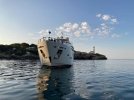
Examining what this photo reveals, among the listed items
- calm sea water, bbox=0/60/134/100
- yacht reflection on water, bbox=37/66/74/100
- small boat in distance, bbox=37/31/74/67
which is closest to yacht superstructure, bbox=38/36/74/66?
small boat in distance, bbox=37/31/74/67

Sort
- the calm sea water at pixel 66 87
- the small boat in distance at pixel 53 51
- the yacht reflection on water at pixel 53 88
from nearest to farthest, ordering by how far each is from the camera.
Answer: the calm sea water at pixel 66 87 → the yacht reflection on water at pixel 53 88 → the small boat in distance at pixel 53 51

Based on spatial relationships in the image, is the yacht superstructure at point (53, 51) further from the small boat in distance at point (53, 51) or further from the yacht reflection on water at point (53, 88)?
the yacht reflection on water at point (53, 88)

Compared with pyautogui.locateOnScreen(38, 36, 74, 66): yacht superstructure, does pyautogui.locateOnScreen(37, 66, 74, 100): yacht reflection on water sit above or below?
below

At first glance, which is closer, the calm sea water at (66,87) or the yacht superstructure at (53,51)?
the calm sea water at (66,87)

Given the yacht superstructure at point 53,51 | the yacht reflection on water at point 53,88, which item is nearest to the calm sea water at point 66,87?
the yacht reflection on water at point 53,88

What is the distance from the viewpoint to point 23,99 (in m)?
18.5

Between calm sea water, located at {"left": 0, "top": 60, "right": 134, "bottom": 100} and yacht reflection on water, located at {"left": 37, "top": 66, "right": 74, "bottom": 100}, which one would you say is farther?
yacht reflection on water, located at {"left": 37, "top": 66, "right": 74, "bottom": 100}

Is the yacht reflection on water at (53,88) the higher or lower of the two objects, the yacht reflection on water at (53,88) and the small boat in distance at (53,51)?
the lower

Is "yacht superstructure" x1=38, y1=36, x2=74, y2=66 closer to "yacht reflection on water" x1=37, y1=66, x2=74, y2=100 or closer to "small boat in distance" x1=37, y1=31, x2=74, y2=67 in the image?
"small boat in distance" x1=37, y1=31, x2=74, y2=67

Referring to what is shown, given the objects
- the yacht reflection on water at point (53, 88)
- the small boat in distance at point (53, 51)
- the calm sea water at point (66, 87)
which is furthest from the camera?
the small boat in distance at point (53, 51)

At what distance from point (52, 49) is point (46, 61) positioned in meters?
4.45

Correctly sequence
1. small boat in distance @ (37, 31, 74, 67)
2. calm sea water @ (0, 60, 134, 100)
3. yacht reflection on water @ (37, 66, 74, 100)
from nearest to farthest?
1. calm sea water @ (0, 60, 134, 100)
2. yacht reflection on water @ (37, 66, 74, 100)
3. small boat in distance @ (37, 31, 74, 67)

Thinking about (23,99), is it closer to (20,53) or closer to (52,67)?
(52,67)

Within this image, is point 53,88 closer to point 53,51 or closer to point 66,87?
point 66,87
